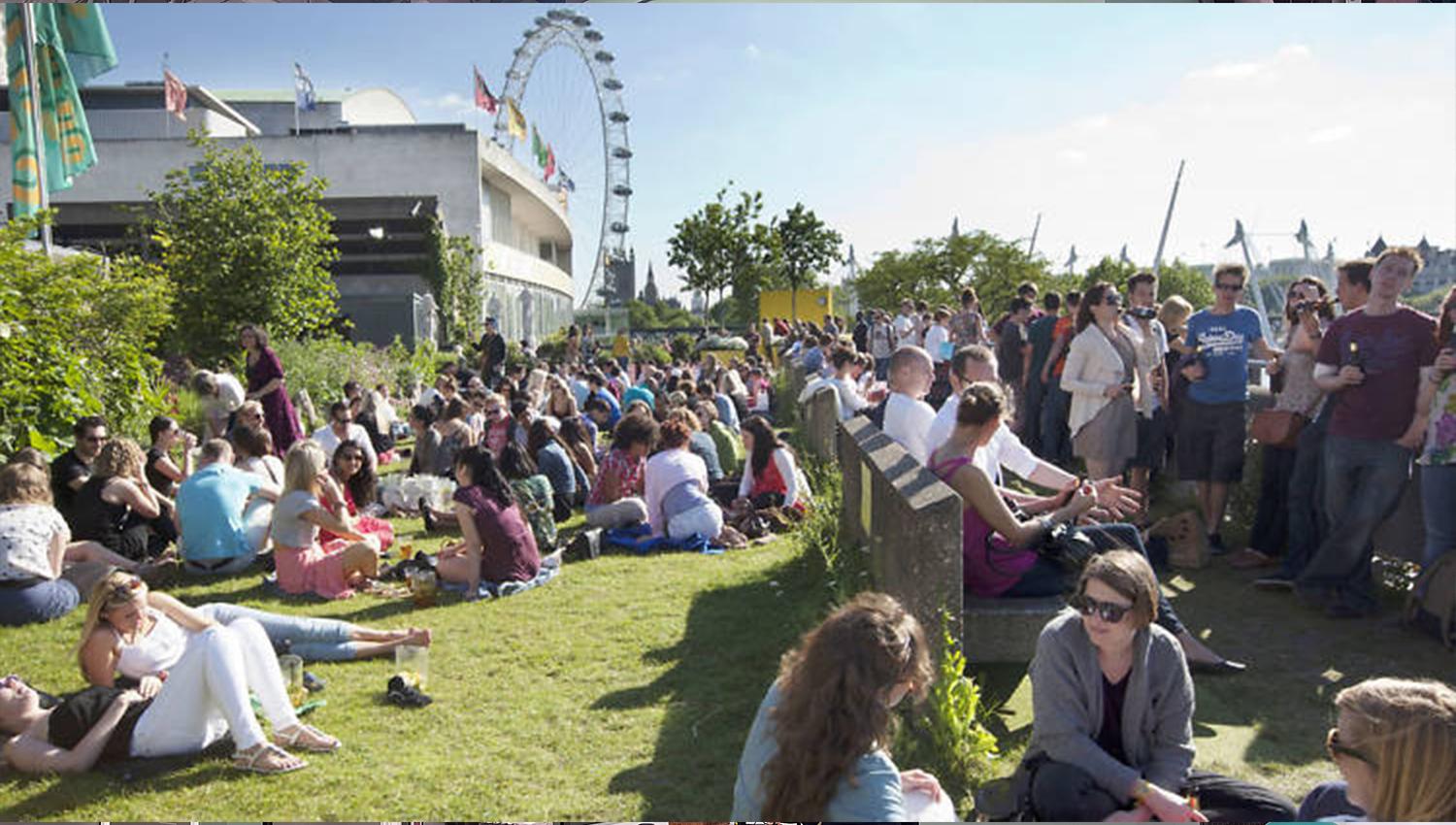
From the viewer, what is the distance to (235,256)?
57.7 ft

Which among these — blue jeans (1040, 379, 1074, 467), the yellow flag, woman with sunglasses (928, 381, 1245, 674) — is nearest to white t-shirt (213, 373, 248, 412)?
blue jeans (1040, 379, 1074, 467)

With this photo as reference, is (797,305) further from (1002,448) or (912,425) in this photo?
(1002,448)

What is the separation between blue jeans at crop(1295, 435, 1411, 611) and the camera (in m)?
5.52

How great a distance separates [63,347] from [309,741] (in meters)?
5.87

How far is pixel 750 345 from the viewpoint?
22156mm

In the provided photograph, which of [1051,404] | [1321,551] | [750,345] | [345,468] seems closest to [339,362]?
[750,345]

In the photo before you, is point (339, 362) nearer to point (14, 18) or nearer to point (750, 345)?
point (14, 18)

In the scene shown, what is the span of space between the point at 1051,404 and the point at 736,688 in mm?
5233

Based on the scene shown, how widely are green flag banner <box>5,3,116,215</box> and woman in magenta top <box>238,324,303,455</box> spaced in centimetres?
508

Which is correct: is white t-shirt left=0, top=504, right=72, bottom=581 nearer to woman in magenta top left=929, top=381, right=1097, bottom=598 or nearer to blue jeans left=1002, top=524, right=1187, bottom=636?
woman in magenta top left=929, top=381, right=1097, bottom=598

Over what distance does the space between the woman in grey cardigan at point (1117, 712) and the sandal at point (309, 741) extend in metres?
2.95

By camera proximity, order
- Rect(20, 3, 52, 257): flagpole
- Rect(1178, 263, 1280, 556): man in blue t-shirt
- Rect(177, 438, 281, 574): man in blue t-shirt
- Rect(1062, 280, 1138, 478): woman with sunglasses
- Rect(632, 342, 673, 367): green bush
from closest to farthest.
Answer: Rect(1178, 263, 1280, 556): man in blue t-shirt
Rect(1062, 280, 1138, 478): woman with sunglasses
Rect(177, 438, 281, 574): man in blue t-shirt
Rect(20, 3, 52, 257): flagpole
Rect(632, 342, 673, 367): green bush

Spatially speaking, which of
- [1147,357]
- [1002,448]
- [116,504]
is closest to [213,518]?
[116,504]

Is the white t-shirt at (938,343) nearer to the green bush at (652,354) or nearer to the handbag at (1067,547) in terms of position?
the handbag at (1067,547)
